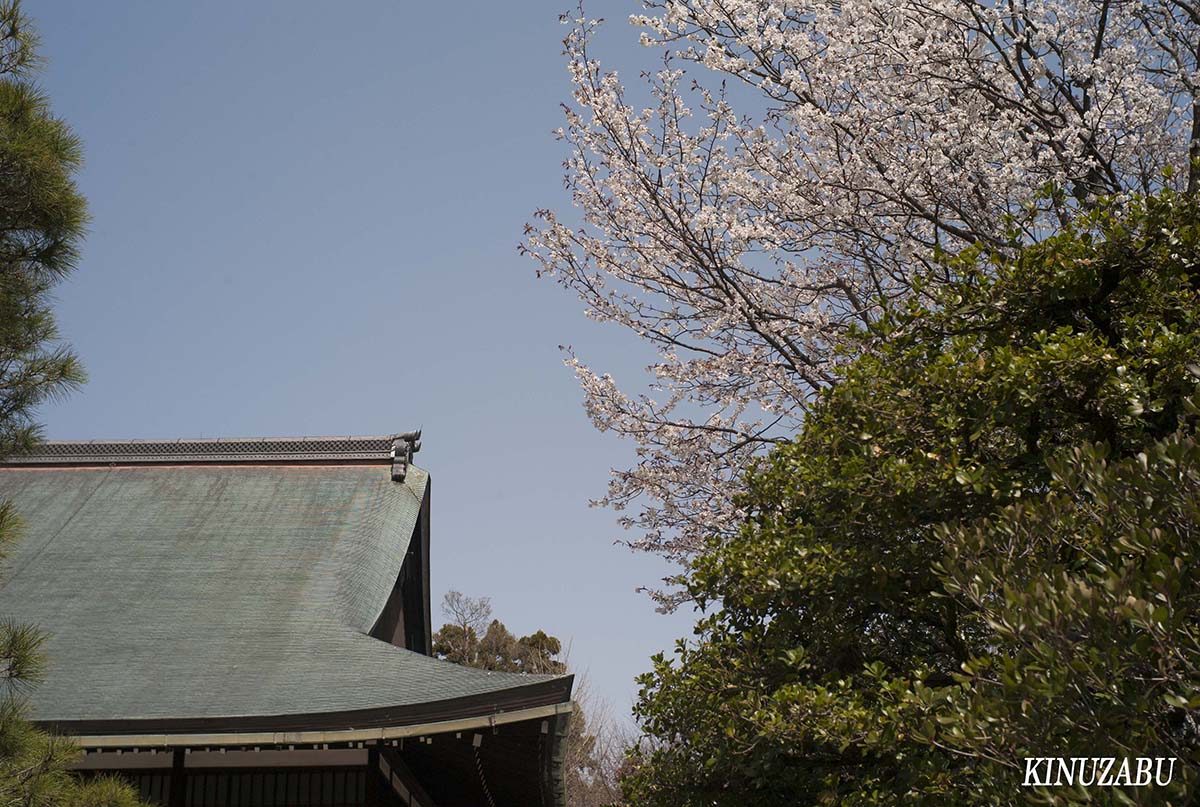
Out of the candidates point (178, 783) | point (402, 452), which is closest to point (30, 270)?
point (178, 783)

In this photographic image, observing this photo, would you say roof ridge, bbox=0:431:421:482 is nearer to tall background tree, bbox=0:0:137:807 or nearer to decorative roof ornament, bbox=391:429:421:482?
decorative roof ornament, bbox=391:429:421:482

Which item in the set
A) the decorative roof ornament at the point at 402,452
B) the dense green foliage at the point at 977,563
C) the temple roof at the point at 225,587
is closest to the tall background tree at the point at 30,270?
the temple roof at the point at 225,587

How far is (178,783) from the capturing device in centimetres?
714

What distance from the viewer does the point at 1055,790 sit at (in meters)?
3.09

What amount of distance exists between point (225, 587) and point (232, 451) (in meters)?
3.79

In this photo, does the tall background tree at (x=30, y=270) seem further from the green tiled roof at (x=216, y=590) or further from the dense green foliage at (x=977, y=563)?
the dense green foliage at (x=977, y=563)

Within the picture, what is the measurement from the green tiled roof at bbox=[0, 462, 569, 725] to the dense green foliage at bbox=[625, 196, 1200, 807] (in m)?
2.36

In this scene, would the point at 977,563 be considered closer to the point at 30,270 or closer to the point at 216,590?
the point at 30,270

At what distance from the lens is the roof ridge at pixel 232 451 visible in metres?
12.6

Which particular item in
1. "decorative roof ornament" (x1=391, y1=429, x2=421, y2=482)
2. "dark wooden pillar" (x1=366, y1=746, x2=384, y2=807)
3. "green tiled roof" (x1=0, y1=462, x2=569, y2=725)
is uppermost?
"decorative roof ornament" (x1=391, y1=429, x2=421, y2=482)

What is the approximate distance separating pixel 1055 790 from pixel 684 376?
255 inches

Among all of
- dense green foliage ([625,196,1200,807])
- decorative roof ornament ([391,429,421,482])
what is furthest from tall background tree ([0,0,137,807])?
decorative roof ornament ([391,429,421,482])

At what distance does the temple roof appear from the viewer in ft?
22.6

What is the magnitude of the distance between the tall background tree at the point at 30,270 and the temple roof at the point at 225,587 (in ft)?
5.48
